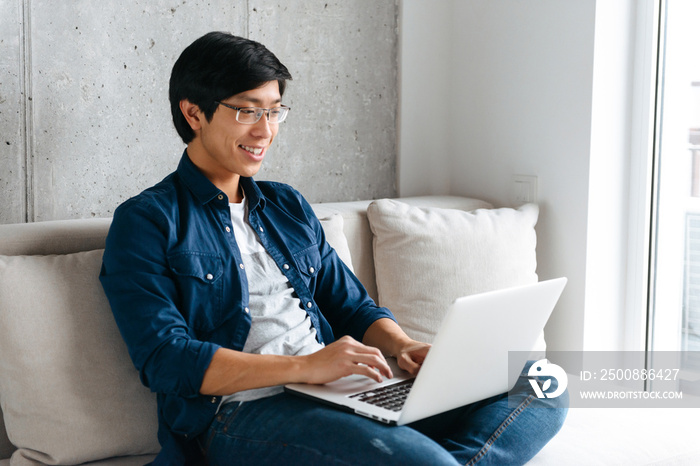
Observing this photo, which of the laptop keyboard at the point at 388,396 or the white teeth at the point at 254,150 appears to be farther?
the white teeth at the point at 254,150

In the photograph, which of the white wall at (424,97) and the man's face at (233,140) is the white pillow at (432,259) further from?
the man's face at (233,140)

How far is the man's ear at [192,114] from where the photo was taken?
1567 mm

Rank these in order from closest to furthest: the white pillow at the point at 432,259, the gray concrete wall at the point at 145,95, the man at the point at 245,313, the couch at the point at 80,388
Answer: the man at the point at 245,313
the couch at the point at 80,388
the gray concrete wall at the point at 145,95
the white pillow at the point at 432,259

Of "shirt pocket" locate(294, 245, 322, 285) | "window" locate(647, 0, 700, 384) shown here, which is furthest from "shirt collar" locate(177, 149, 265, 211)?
"window" locate(647, 0, 700, 384)

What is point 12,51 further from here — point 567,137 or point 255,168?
point 567,137

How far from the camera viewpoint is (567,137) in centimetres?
229

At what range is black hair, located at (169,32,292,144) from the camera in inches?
59.6

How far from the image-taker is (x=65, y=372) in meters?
1.42

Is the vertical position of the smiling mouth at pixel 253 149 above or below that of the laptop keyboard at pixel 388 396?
above

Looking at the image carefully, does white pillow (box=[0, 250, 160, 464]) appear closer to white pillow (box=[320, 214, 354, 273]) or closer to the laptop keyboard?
the laptop keyboard

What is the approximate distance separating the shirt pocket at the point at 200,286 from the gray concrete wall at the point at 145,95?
0.64m

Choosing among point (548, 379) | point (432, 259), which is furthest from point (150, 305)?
point (432, 259)

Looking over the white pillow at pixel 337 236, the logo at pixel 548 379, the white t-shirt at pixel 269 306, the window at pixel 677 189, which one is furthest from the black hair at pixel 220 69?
the window at pixel 677 189

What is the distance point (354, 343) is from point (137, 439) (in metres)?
0.48
